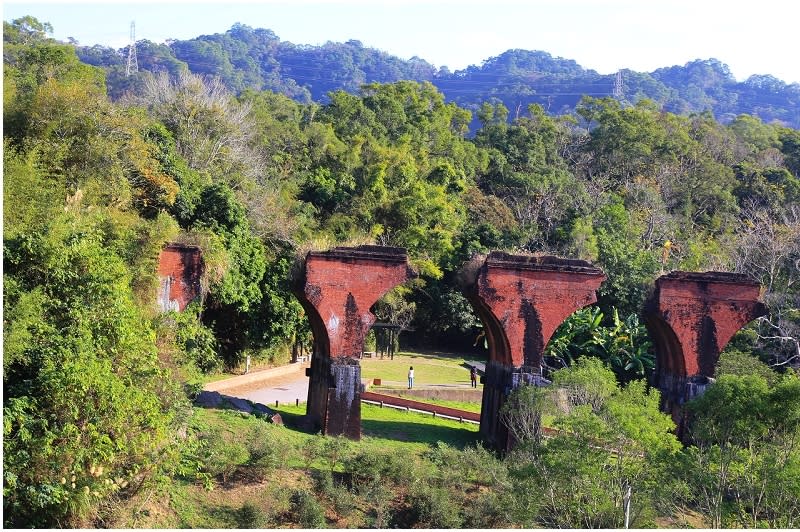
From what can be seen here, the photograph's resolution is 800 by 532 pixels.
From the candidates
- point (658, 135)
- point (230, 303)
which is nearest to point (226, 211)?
point (230, 303)

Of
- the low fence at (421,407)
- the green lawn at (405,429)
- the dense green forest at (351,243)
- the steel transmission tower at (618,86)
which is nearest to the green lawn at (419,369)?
the dense green forest at (351,243)

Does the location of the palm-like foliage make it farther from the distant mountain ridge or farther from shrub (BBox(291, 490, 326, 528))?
the distant mountain ridge

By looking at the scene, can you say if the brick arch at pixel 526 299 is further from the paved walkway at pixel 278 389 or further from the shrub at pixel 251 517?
the shrub at pixel 251 517

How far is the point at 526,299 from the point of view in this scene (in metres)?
20.1

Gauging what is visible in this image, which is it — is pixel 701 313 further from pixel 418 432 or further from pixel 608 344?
pixel 608 344

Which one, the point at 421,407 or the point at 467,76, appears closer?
the point at 421,407

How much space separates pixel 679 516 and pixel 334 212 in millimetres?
21530

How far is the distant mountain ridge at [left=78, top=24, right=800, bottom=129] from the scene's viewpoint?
348ft

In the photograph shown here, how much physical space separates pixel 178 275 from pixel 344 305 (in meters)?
3.37

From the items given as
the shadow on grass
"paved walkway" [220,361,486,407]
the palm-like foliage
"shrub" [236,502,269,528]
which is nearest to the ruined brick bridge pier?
the shadow on grass

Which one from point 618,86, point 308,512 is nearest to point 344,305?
point 308,512

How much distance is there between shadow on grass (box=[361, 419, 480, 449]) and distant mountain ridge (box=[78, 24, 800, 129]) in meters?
73.3

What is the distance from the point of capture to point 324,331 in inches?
773

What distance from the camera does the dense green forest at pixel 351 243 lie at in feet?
43.9
